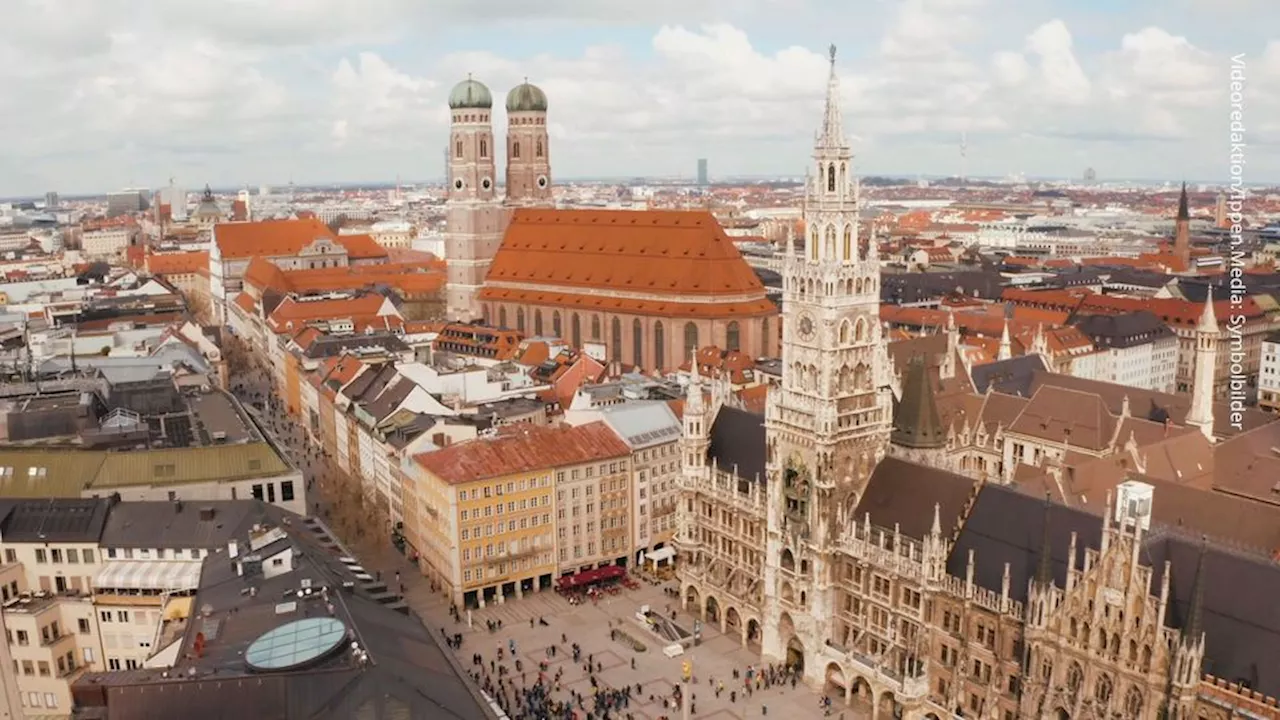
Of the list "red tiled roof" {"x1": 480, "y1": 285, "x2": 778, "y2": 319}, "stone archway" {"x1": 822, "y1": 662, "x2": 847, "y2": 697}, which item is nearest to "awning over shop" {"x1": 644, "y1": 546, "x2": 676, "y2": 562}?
"stone archway" {"x1": 822, "y1": 662, "x2": 847, "y2": 697}

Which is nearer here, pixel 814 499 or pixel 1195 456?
pixel 814 499

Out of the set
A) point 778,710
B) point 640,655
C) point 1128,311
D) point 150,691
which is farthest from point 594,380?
point 1128,311

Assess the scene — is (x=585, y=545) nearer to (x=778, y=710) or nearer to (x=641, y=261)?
(x=778, y=710)

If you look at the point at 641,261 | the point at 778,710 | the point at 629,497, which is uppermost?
the point at 641,261

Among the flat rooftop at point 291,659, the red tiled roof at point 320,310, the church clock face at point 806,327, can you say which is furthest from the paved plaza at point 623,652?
the red tiled roof at point 320,310

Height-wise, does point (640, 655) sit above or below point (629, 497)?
below

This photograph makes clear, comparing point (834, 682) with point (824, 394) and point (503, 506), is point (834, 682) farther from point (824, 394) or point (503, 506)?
point (503, 506)

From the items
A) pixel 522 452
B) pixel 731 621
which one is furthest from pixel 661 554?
pixel 522 452

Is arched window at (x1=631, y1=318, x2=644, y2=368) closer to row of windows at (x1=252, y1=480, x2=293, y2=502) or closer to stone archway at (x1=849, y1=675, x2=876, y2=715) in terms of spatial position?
row of windows at (x1=252, y1=480, x2=293, y2=502)
